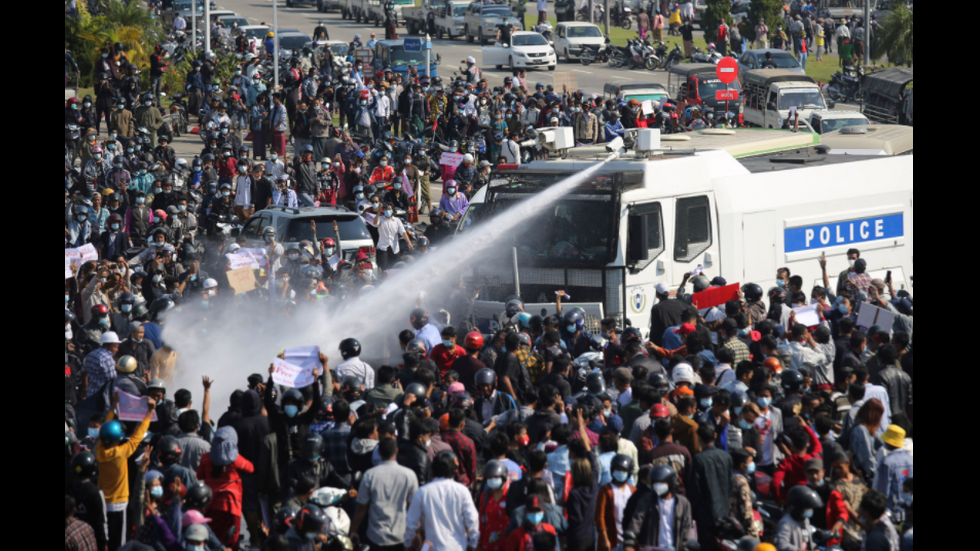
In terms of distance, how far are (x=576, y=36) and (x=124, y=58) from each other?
22511 mm

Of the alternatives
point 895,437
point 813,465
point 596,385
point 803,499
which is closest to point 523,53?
point 596,385

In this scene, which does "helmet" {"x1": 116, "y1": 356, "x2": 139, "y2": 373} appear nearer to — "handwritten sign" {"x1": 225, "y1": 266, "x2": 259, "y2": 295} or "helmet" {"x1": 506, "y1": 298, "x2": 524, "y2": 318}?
"helmet" {"x1": 506, "y1": 298, "x2": 524, "y2": 318}

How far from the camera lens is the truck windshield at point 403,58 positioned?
38.2 meters

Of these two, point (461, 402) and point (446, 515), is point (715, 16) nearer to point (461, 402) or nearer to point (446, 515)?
point (461, 402)

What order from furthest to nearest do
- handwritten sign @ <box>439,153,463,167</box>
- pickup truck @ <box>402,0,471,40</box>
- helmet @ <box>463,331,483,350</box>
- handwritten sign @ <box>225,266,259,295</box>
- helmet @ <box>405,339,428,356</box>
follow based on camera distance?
pickup truck @ <box>402,0,471,40</box> → handwritten sign @ <box>439,153,463,167</box> → handwritten sign @ <box>225,266,259,295</box> → helmet @ <box>405,339,428,356</box> → helmet @ <box>463,331,483,350</box>

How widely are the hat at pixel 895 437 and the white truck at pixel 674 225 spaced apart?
4.84 meters

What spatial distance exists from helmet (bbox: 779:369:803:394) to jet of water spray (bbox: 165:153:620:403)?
4420mm

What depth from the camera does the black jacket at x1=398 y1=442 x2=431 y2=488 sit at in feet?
26.9

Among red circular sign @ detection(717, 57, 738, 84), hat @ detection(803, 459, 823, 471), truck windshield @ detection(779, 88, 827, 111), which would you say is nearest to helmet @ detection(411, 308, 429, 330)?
hat @ detection(803, 459, 823, 471)

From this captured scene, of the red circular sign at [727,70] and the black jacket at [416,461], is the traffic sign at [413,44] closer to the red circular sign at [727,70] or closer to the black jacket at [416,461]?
the red circular sign at [727,70]

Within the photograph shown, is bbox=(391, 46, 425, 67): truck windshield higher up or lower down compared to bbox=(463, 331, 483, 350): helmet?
higher up

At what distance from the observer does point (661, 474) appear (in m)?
7.44

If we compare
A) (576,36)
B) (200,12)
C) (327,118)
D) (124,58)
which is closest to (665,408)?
(327,118)

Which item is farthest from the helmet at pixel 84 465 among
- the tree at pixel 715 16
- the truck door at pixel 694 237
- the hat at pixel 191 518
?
the tree at pixel 715 16
